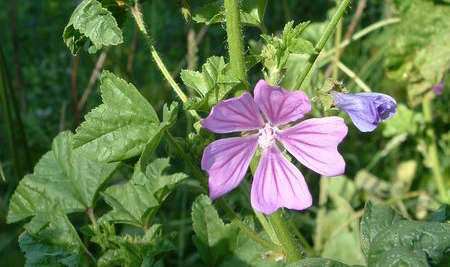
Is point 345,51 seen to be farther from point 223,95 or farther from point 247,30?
point 223,95

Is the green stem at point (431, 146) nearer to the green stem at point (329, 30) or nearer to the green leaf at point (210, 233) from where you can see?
the green leaf at point (210, 233)

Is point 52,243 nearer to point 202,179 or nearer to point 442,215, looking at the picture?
point 202,179

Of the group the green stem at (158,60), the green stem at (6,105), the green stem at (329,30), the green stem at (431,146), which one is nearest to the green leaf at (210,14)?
the green stem at (158,60)

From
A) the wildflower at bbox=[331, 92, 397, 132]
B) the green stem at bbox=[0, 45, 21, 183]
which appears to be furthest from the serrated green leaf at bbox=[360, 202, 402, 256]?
the green stem at bbox=[0, 45, 21, 183]

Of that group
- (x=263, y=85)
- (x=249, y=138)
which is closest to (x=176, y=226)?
Answer: (x=249, y=138)

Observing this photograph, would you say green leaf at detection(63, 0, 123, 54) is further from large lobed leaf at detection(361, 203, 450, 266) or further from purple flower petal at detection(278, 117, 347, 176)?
large lobed leaf at detection(361, 203, 450, 266)

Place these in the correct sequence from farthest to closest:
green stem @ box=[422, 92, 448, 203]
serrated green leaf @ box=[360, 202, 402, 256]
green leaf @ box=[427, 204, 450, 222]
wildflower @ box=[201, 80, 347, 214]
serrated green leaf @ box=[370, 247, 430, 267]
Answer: green stem @ box=[422, 92, 448, 203], green leaf @ box=[427, 204, 450, 222], serrated green leaf @ box=[360, 202, 402, 256], wildflower @ box=[201, 80, 347, 214], serrated green leaf @ box=[370, 247, 430, 267]
